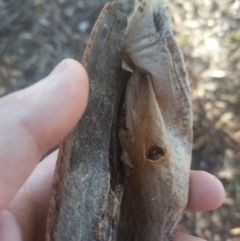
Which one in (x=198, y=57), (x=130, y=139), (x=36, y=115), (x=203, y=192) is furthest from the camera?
(x=198, y=57)

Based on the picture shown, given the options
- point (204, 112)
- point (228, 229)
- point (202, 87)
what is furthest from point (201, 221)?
point (202, 87)

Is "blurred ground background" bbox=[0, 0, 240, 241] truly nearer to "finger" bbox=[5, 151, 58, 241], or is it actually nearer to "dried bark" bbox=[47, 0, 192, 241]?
"finger" bbox=[5, 151, 58, 241]

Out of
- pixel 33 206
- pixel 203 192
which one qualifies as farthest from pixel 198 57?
pixel 33 206

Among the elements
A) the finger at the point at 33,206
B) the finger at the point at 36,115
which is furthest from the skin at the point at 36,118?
the finger at the point at 33,206

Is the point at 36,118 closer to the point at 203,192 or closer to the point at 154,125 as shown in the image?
the point at 154,125

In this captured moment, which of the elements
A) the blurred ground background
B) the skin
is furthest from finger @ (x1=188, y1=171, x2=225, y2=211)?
the blurred ground background
